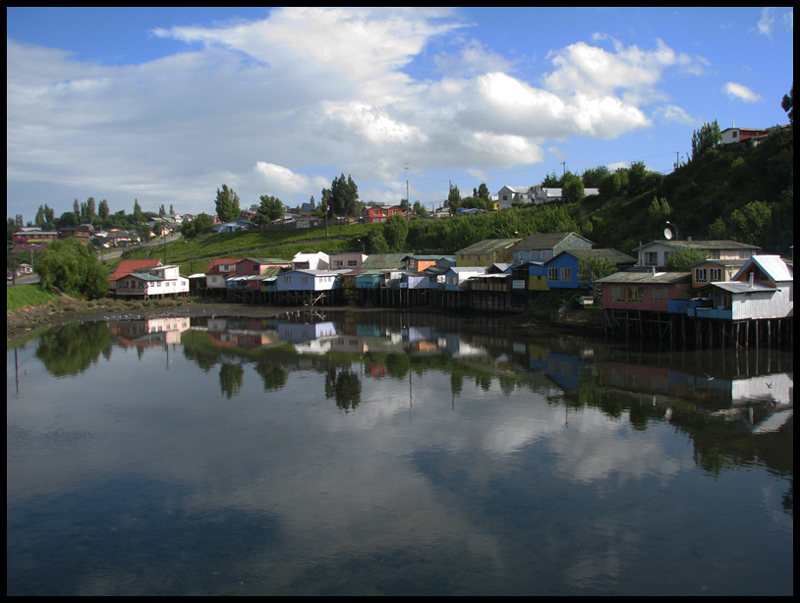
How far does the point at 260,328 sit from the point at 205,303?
22246 mm

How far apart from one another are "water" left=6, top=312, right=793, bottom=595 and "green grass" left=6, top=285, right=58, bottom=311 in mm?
25311

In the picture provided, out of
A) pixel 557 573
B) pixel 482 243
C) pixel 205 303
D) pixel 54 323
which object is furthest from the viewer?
pixel 205 303

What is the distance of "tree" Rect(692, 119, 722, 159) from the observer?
6322 cm

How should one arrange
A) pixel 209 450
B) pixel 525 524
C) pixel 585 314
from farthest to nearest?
pixel 585 314, pixel 209 450, pixel 525 524

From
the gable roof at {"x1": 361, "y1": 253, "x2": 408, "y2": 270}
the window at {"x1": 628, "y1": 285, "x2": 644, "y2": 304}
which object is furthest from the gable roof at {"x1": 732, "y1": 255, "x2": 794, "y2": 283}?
the gable roof at {"x1": 361, "y1": 253, "x2": 408, "y2": 270}

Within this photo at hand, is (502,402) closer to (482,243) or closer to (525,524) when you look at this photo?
(525,524)

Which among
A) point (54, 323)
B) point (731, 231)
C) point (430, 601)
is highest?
point (731, 231)

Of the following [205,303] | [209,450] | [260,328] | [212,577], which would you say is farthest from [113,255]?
[212,577]

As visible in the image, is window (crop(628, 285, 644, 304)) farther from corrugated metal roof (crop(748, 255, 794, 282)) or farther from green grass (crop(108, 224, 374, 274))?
green grass (crop(108, 224, 374, 274))

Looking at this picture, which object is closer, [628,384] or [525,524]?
[525,524]

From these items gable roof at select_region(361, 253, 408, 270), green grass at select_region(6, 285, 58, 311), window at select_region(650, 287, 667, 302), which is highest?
gable roof at select_region(361, 253, 408, 270)

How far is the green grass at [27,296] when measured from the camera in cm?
4919

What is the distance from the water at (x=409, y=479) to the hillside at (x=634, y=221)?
19307mm

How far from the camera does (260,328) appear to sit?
44.1m
